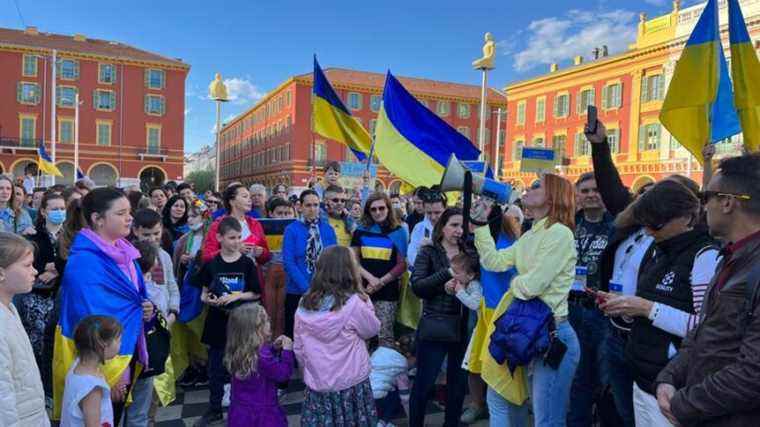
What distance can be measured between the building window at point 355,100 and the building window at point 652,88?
2870 cm

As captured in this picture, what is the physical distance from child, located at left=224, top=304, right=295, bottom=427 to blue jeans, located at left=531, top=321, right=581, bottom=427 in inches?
63.4

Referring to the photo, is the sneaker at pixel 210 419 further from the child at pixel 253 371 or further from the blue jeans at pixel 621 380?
the blue jeans at pixel 621 380

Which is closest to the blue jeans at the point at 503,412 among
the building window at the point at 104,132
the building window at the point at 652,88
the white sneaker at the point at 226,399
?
the white sneaker at the point at 226,399

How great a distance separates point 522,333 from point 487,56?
12714 mm

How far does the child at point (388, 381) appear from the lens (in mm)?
4305

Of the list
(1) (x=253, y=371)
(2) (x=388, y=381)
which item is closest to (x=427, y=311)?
(2) (x=388, y=381)

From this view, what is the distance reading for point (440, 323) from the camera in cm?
391

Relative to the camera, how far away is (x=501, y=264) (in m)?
3.50

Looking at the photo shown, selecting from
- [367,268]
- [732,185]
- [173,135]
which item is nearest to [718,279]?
[732,185]

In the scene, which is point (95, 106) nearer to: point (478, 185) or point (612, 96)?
point (612, 96)

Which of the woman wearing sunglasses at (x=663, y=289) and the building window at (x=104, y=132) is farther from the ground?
the building window at (x=104, y=132)

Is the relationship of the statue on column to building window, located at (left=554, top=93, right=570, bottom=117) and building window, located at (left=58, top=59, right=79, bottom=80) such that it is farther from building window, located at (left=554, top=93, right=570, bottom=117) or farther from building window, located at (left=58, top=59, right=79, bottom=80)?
building window, located at (left=58, top=59, right=79, bottom=80)

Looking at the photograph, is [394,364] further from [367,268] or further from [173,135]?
[173,135]

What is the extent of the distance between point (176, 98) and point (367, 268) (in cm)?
4995
